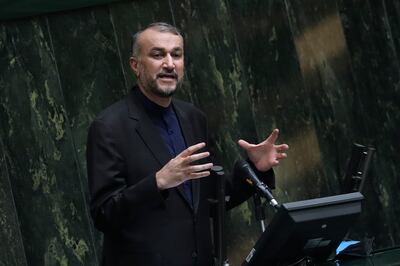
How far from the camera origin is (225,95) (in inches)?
220

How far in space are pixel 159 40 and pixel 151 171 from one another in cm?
52

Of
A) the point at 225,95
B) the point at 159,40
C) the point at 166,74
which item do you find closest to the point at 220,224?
the point at 166,74

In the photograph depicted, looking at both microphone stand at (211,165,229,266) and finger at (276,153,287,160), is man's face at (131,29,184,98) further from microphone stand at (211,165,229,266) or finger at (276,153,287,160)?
microphone stand at (211,165,229,266)

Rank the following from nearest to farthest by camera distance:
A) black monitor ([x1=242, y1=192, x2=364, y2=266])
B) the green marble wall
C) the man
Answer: black monitor ([x1=242, y1=192, x2=364, y2=266])
the man
the green marble wall

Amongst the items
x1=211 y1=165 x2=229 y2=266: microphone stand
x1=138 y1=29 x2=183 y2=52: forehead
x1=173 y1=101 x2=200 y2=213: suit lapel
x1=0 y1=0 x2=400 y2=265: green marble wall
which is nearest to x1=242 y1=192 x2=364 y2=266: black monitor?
x1=211 y1=165 x2=229 y2=266: microphone stand

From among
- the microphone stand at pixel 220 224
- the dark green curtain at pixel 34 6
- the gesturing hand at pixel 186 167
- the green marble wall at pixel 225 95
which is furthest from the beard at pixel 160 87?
the green marble wall at pixel 225 95

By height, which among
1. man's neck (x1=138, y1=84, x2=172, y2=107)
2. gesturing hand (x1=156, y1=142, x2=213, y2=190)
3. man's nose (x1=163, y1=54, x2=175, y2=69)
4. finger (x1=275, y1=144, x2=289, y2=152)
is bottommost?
finger (x1=275, y1=144, x2=289, y2=152)

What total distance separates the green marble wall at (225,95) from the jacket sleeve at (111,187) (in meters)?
1.84

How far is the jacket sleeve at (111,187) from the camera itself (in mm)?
3188

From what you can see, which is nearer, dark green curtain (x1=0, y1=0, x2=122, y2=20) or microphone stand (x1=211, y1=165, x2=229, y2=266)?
microphone stand (x1=211, y1=165, x2=229, y2=266)

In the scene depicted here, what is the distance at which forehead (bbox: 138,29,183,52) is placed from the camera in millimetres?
3523

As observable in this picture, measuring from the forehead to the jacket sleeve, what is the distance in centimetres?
37

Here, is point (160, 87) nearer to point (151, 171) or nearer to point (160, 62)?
point (160, 62)

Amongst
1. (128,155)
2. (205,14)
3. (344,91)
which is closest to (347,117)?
(344,91)
